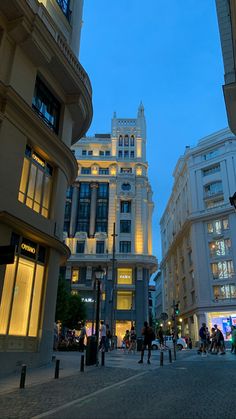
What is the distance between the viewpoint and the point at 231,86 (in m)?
17.4

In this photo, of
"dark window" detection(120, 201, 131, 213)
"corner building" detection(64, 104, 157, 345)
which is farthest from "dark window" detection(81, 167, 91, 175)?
"dark window" detection(120, 201, 131, 213)

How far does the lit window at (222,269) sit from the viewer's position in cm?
5227

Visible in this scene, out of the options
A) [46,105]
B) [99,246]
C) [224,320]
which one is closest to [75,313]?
[99,246]

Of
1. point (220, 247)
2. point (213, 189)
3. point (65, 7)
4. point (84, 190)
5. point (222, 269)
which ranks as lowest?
point (222, 269)

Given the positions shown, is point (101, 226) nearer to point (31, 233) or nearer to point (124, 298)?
point (124, 298)

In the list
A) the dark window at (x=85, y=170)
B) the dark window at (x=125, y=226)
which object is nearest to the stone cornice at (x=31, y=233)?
the dark window at (x=125, y=226)

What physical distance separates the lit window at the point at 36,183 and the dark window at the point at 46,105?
2.05m

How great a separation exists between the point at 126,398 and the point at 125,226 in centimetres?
5330

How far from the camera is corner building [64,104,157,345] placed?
56156 millimetres

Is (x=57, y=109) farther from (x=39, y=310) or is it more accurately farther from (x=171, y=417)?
(x=171, y=417)

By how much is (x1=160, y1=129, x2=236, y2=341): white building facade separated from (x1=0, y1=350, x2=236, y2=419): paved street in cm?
4259

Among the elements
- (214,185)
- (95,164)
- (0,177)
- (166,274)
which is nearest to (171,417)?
(0,177)

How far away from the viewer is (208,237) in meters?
56.6

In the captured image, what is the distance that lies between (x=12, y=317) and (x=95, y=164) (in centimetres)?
5327
